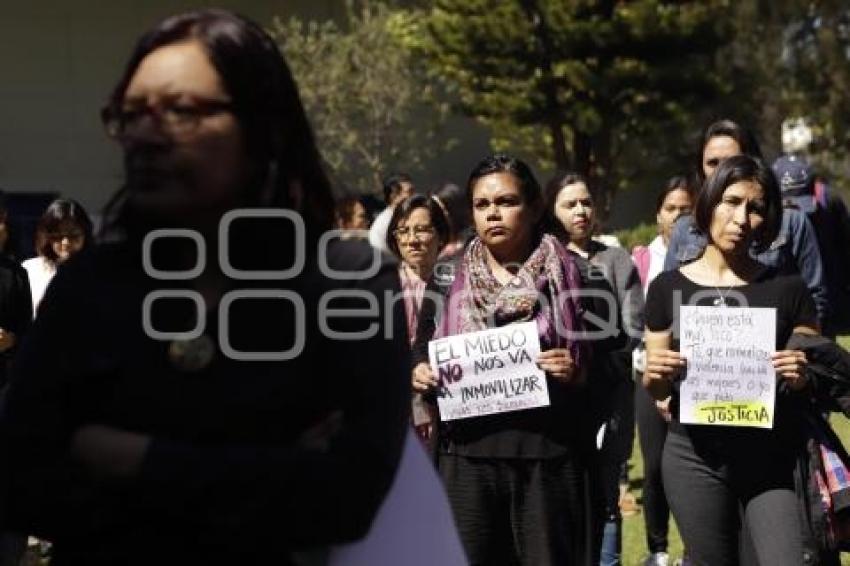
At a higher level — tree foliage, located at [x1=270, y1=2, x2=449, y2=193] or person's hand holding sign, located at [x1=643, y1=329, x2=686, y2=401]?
tree foliage, located at [x1=270, y1=2, x2=449, y2=193]

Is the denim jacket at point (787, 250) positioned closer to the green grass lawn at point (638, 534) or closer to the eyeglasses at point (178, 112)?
the green grass lawn at point (638, 534)

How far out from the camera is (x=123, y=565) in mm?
2422

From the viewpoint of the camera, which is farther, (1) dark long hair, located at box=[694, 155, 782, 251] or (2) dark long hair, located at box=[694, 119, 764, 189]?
(2) dark long hair, located at box=[694, 119, 764, 189]

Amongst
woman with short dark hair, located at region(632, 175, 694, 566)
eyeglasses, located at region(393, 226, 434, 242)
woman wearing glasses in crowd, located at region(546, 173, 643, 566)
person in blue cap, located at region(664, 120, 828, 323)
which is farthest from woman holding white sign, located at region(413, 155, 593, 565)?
eyeglasses, located at region(393, 226, 434, 242)

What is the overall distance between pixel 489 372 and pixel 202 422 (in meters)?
3.81

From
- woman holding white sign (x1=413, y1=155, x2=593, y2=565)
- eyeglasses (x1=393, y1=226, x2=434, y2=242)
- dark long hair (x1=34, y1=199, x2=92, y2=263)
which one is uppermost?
dark long hair (x1=34, y1=199, x2=92, y2=263)

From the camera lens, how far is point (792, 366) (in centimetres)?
592

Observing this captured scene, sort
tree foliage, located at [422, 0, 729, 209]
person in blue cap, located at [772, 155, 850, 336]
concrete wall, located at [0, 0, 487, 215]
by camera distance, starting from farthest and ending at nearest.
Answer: concrete wall, located at [0, 0, 487, 215] < tree foliage, located at [422, 0, 729, 209] < person in blue cap, located at [772, 155, 850, 336]

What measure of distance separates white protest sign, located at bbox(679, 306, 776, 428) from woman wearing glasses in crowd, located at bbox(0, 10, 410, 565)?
3563 millimetres

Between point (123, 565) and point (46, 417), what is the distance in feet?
0.81

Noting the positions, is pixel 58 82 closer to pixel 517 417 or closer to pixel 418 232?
pixel 418 232

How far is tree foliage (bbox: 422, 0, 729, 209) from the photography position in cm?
2967

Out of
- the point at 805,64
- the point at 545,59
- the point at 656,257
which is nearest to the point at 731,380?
the point at 656,257

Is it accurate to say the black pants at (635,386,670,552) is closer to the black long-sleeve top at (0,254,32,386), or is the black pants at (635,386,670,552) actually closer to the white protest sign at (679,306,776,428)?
the white protest sign at (679,306,776,428)
